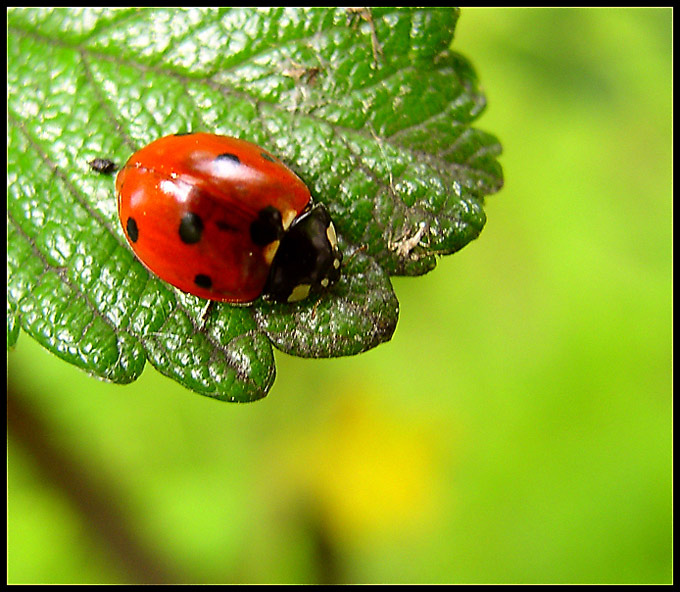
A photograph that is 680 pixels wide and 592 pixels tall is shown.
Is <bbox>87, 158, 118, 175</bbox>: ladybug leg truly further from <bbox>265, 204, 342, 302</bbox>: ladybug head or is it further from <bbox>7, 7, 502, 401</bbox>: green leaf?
<bbox>265, 204, 342, 302</bbox>: ladybug head

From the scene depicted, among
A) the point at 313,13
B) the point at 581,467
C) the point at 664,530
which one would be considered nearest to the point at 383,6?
the point at 313,13

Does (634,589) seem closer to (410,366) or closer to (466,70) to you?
(410,366)

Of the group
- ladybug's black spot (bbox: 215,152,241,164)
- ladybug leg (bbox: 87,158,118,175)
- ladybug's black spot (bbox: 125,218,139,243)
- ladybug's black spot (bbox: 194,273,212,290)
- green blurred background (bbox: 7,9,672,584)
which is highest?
ladybug's black spot (bbox: 215,152,241,164)

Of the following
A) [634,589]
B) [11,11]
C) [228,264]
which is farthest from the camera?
[634,589]

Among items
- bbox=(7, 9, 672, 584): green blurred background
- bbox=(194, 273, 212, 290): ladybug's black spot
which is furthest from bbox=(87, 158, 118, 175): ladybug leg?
bbox=(7, 9, 672, 584): green blurred background

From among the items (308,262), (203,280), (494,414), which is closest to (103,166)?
(203,280)
